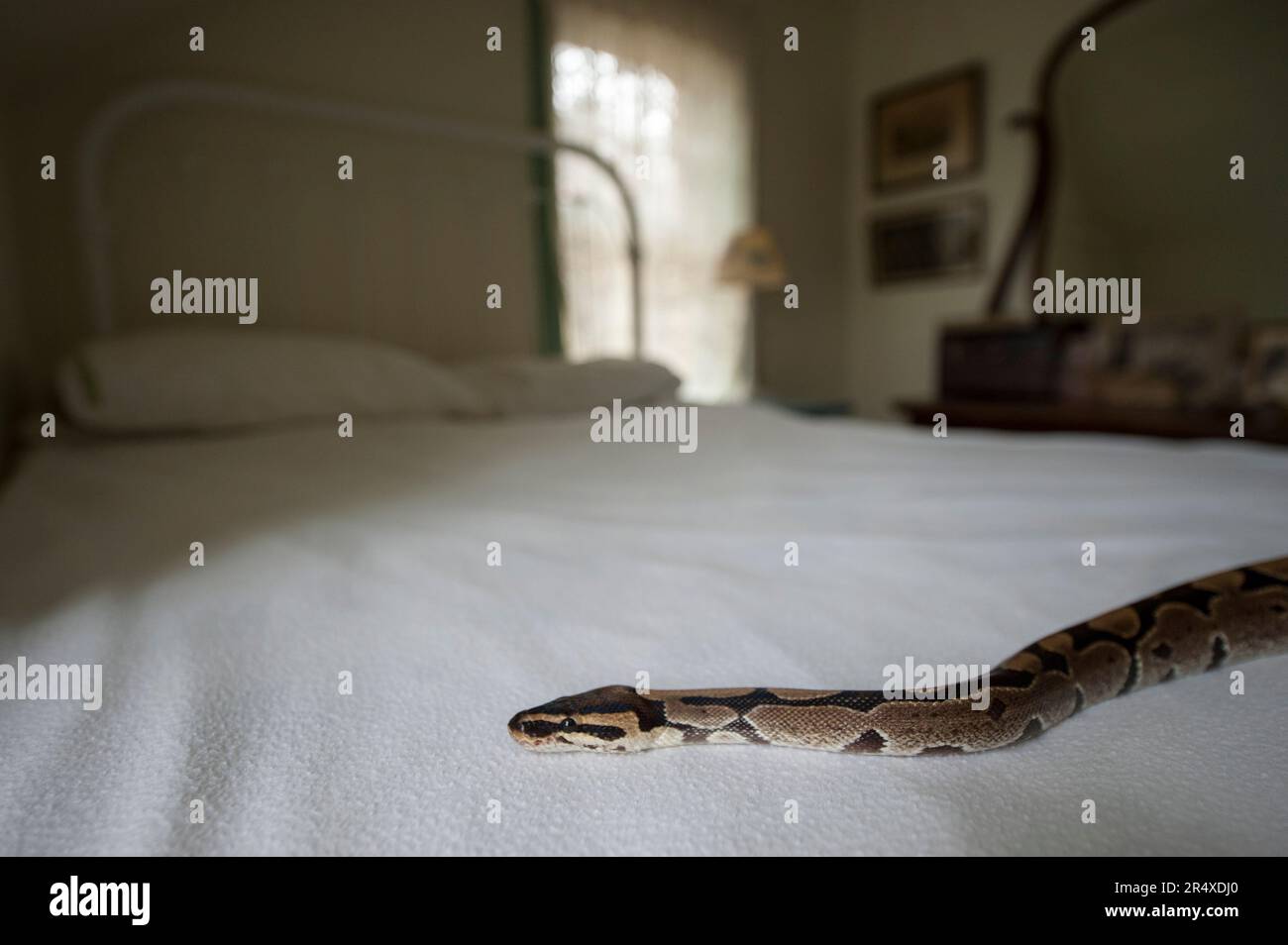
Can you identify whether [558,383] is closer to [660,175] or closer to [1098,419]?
[660,175]

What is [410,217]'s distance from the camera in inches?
120

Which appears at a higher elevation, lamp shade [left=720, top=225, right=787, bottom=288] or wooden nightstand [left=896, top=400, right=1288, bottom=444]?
lamp shade [left=720, top=225, right=787, bottom=288]

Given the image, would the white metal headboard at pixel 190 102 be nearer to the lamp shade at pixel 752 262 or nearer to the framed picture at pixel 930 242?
the lamp shade at pixel 752 262

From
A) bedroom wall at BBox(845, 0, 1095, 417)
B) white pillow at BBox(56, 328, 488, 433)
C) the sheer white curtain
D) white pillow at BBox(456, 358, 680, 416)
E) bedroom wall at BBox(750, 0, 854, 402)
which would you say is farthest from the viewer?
bedroom wall at BBox(750, 0, 854, 402)

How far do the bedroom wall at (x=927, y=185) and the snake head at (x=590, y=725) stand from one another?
412 cm

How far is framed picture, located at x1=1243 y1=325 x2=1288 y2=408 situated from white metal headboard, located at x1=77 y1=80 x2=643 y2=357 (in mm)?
3271

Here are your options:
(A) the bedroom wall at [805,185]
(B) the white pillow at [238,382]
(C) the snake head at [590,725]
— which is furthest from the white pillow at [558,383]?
(C) the snake head at [590,725]

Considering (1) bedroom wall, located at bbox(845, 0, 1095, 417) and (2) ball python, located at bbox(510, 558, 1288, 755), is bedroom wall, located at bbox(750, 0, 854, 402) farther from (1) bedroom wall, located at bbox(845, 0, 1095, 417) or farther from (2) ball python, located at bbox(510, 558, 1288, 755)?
(2) ball python, located at bbox(510, 558, 1288, 755)

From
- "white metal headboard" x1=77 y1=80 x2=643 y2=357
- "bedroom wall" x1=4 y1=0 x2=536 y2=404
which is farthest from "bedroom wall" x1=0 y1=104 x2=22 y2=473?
"white metal headboard" x1=77 y1=80 x2=643 y2=357

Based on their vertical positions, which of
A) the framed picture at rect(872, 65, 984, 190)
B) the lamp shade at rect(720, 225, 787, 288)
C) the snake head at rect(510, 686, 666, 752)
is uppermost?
the framed picture at rect(872, 65, 984, 190)

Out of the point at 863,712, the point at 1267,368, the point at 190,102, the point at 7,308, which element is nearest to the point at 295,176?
the point at 190,102

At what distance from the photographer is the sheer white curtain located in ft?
11.5

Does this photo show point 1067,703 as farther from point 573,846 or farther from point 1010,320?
point 1010,320

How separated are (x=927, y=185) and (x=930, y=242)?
1.19 feet
